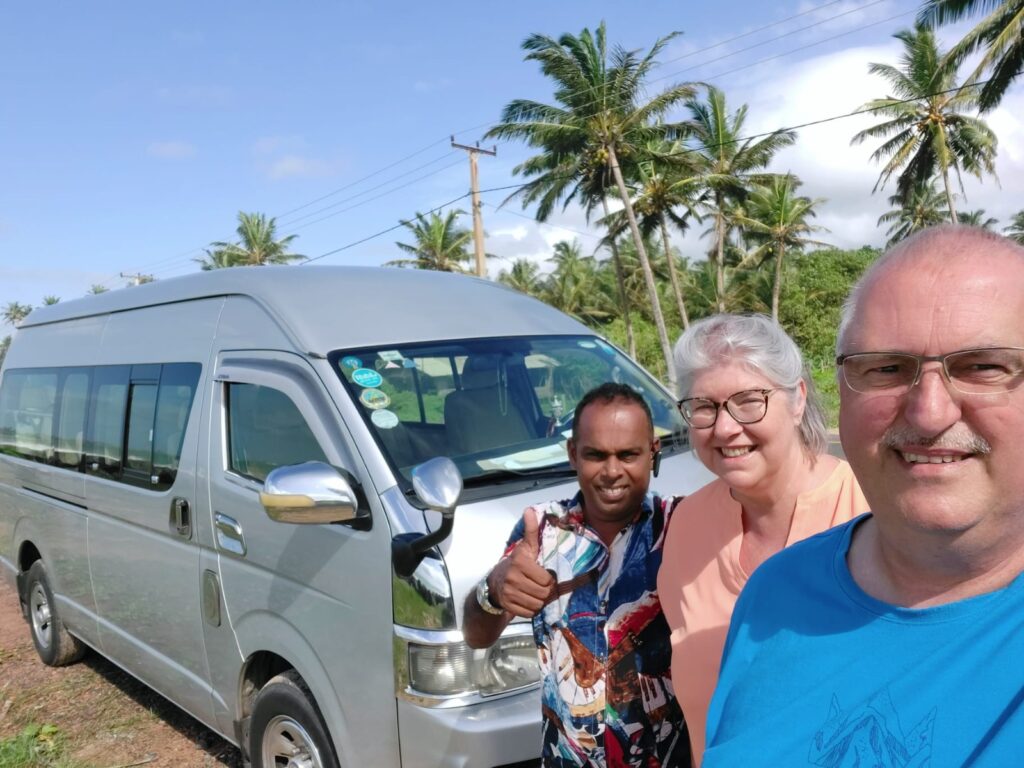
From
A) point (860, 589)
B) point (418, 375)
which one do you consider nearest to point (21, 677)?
point (418, 375)

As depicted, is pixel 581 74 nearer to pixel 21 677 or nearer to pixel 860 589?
pixel 21 677

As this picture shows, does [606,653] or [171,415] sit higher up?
[171,415]

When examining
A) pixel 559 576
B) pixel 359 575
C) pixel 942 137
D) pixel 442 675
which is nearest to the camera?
pixel 559 576

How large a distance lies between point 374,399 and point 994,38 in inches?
969

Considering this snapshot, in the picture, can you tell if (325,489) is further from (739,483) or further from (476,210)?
(476,210)

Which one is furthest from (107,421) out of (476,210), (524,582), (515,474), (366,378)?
(476,210)

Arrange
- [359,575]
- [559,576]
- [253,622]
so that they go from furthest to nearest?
[253,622], [359,575], [559,576]

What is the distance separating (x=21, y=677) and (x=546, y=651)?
5263mm

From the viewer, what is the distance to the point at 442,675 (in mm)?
2521

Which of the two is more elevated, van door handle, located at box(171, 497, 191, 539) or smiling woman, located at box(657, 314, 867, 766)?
smiling woman, located at box(657, 314, 867, 766)

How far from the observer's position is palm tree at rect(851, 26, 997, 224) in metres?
30.7

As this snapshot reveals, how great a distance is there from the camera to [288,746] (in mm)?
3086

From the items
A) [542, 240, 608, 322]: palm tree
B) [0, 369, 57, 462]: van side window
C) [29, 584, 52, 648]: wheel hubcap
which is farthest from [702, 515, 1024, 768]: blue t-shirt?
[542, 240, 608, 322]: palm tree

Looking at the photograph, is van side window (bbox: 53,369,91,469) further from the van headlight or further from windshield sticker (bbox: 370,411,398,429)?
the van headlight
